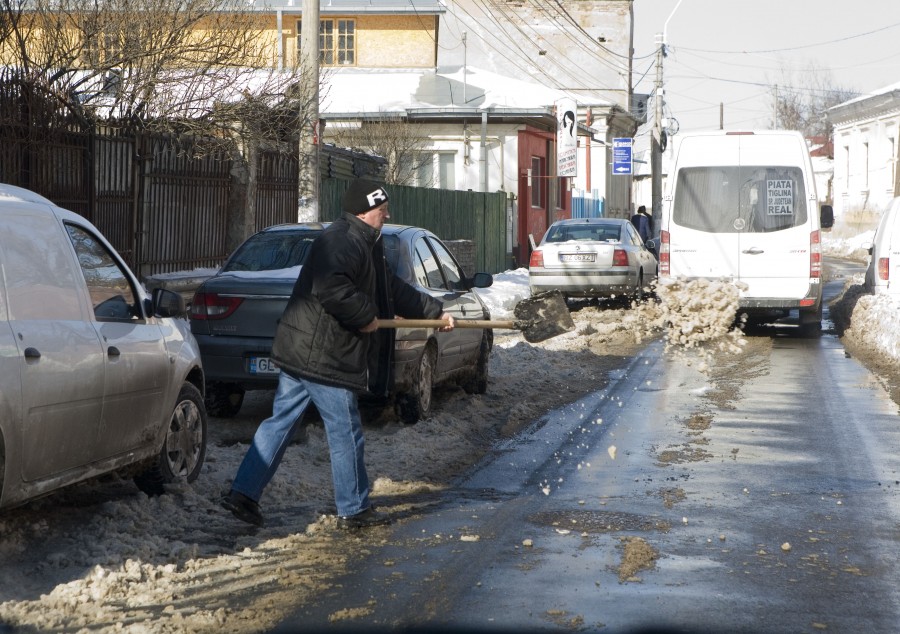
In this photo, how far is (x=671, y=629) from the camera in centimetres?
487

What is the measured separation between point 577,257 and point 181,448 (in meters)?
14.9

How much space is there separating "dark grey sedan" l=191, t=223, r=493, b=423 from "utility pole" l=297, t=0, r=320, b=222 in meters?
4.07

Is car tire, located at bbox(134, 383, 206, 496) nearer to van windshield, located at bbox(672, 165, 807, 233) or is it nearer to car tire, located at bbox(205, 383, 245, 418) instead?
car tire, located at bbox(205, 383, 245, 418)

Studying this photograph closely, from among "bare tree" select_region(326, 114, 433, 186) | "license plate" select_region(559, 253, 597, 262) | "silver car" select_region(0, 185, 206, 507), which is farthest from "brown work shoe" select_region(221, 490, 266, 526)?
"bare tree" select_region(326, 114, 433, 186)

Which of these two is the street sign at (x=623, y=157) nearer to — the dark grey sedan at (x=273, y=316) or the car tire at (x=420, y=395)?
the dark grey sedan at (x=273, y=316)

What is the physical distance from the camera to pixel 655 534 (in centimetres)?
653

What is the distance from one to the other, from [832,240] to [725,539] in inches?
2136

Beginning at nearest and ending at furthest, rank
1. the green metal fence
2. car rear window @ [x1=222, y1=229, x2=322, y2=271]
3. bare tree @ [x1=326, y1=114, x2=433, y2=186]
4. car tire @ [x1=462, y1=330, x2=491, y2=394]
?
car rear window @ [x1=222, y1=229, x2=322, y2=271] < car tire @ [x1=462, y1=330, x2=491, y2=394] < the green metal fence < bare tree @ [x1=326, y1=114, x2=433, y2=186]

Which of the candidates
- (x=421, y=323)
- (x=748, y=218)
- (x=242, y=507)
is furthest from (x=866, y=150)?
(x=242, y=507)

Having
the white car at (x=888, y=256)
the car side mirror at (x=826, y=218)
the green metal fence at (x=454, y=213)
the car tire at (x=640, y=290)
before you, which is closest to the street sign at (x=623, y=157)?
the green metal fence at (x=454, y=213)

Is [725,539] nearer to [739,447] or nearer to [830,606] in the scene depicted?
[830,606]

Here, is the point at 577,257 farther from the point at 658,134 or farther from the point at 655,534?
the point at 658,134

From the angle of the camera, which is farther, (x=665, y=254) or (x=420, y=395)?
(x=665, y=254)

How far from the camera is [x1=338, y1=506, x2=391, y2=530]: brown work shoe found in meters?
6.61
